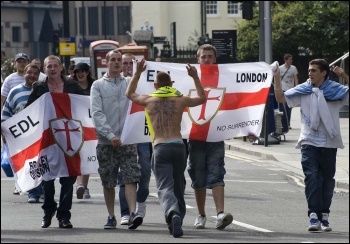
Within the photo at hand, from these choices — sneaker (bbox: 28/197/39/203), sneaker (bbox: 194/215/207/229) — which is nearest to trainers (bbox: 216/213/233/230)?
sneaker (bbox: 194/215/207/229)

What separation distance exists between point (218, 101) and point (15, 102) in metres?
2.42

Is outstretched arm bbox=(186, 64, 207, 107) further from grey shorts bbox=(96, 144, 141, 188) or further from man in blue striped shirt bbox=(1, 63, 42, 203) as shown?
man in blue striped shirt bbox=(1, 63, 42, 203)

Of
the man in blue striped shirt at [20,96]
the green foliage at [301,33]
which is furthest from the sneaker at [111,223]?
the green foliage at [301,33]

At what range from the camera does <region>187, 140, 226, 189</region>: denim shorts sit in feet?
44.8

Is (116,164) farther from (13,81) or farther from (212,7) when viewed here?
(212,7)

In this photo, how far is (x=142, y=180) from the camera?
14.4 m

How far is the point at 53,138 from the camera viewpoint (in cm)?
1412

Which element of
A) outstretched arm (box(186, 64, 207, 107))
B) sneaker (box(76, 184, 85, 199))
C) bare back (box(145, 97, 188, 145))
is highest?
outstretched arm (box(186, 64, 207, 107))

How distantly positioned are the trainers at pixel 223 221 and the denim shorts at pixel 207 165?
1.41 ft

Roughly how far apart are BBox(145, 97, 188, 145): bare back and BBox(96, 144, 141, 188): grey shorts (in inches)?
33.4

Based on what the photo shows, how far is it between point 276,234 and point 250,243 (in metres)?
0.95

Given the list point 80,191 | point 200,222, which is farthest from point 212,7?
point 200,222

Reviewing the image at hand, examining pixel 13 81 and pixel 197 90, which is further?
pixel 13 81

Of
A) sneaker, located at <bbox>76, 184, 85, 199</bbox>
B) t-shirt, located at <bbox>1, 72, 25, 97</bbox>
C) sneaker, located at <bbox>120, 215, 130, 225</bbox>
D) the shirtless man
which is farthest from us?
Answer: t-shirt, located at <bbox>1, 72, 25, 97</bbox>
